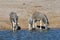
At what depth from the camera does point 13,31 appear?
23.6 meters

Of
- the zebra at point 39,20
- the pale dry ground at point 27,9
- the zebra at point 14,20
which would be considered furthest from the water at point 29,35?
the pale dry ground at point 27,9

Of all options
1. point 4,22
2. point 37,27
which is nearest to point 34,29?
point 37,27

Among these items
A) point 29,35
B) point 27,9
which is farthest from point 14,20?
point 29,35

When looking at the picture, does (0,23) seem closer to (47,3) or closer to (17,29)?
(17,29)

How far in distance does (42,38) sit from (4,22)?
11.4ft

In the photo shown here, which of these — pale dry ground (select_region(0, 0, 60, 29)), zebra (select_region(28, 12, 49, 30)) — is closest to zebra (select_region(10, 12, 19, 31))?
pale dry ground (select_region(0, 0, 60, 29))

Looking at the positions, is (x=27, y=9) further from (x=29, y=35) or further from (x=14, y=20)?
(x=29, y=35)

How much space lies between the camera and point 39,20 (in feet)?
80.6

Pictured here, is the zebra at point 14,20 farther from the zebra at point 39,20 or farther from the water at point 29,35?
the zebra at point 39,20

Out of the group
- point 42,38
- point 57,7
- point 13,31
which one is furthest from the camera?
point 57,7

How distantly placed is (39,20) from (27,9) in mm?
1289

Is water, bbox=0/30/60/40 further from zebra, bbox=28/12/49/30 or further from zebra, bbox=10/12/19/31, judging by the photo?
zebra, bbox=28/12/49/30

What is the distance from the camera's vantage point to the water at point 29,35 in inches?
860

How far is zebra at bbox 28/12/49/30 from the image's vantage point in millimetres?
24120
